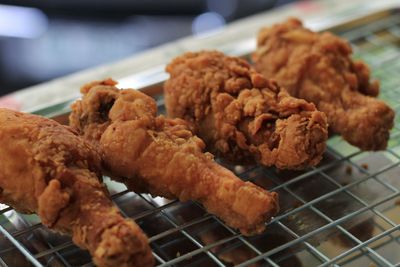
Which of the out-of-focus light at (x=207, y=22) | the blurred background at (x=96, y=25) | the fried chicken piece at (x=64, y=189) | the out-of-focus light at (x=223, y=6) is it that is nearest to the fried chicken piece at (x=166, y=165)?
the fried chicken piece at (x=64, y=189)

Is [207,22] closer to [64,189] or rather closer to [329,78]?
[329,78]

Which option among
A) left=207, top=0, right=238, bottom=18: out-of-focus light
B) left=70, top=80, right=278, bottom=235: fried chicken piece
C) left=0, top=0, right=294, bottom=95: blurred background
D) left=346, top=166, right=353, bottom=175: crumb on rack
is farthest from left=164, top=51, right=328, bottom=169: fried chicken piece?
left=207, top=0, right=238, bottom=18: out-of-focus light

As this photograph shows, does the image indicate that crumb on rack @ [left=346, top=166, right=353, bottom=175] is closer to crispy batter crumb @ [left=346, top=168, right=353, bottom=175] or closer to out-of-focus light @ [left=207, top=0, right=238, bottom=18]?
crispy batter crumb @ [left=346, top=168, right=353, bottom=175]

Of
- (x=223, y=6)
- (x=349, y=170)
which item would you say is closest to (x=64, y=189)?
(x=349, y=170)

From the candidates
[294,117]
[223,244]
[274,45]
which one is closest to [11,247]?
[223,244]

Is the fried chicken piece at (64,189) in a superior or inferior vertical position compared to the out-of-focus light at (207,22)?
Result: superior

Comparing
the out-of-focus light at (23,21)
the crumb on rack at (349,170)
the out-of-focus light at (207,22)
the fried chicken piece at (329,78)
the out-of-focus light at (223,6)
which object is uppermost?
the fried chicken piece at (329,78)

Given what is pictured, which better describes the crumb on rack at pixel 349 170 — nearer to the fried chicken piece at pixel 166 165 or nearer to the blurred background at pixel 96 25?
the fried chicken piece at pixel 166 165
